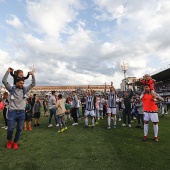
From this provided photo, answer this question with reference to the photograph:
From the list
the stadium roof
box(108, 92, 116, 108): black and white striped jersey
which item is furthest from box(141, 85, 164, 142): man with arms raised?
the stadium roof

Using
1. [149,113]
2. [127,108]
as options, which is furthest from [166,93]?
[149,113]

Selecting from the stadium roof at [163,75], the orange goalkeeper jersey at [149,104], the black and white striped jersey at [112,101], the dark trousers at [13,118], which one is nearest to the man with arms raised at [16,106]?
the dark trousers at [13,118]

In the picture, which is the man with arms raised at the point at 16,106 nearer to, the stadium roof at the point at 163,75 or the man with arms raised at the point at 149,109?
the man with arms raised at the point at 149,109

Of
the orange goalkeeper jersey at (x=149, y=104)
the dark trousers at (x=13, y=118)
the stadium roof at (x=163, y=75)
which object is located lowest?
the dark trousers at (x=13, y=118)

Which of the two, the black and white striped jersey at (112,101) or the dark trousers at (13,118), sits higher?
the black and white striped jersey at (112,101)

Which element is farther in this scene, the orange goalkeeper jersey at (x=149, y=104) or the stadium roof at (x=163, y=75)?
the stadium roof at (x=163, y=75)

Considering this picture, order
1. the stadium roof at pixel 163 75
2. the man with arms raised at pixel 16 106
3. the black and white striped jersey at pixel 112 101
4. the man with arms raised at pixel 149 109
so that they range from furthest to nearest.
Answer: the stadium roof at pixel 163 75 < the black and white striped jersey at pixel 112 101 < the man with arms raised at pixel 149 109 < the man with arms raised at pixel 16 106

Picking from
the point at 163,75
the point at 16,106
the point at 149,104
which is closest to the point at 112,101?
the point at 149,104

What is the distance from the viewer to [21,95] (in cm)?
621

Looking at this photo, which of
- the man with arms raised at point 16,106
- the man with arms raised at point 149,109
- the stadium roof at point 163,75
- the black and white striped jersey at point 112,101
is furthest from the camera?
the stadium roof at point 163,75

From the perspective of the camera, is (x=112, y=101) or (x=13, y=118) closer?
(x=13, y=118)

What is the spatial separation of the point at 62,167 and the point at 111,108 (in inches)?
256

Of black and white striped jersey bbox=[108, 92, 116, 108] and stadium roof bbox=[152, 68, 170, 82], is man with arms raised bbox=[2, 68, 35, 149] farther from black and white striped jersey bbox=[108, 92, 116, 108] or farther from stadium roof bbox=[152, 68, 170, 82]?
stadium roof bbox=[152, 68, 170, 82]

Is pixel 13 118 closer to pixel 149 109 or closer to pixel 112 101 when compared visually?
pixel 149 109
